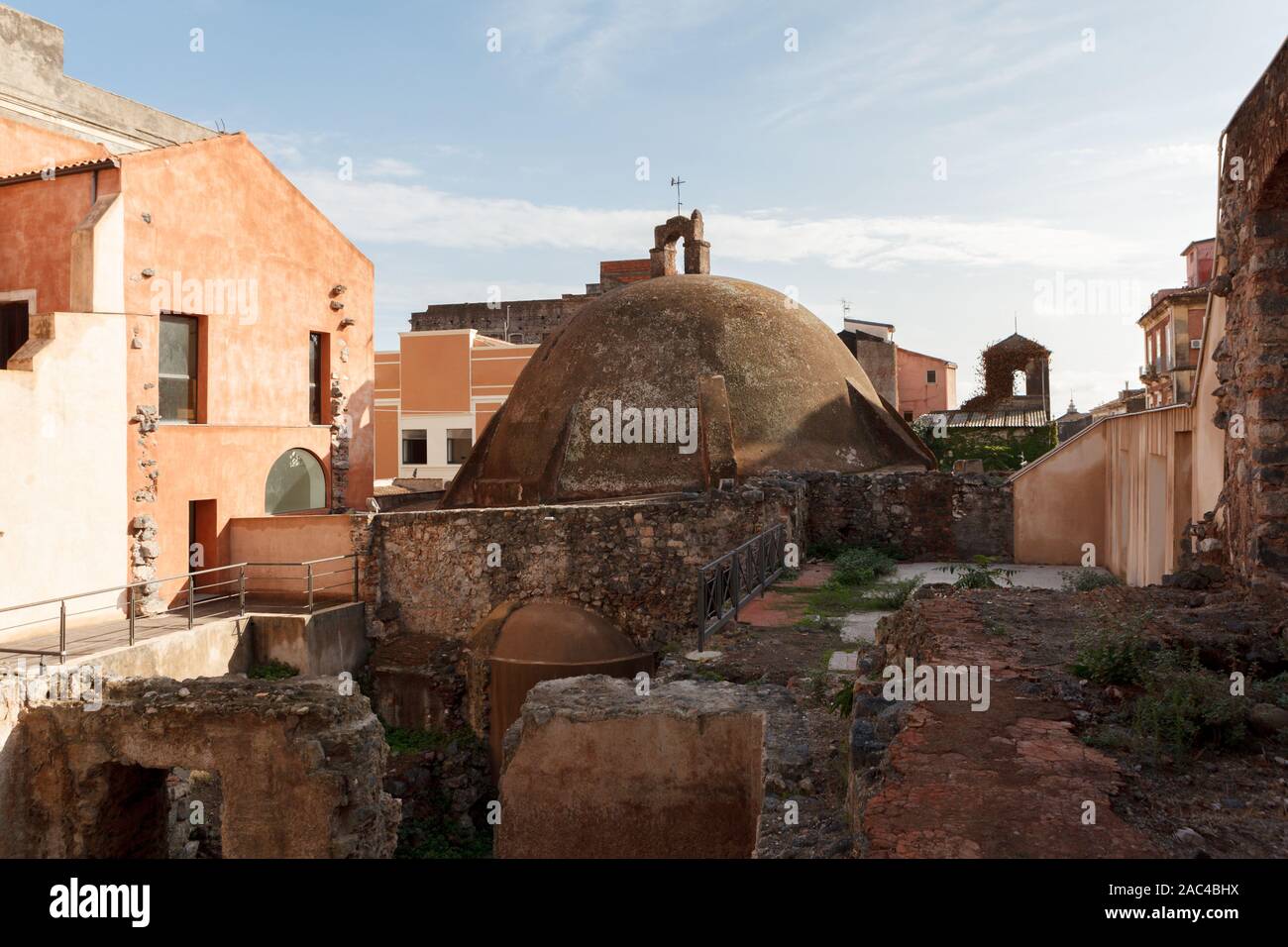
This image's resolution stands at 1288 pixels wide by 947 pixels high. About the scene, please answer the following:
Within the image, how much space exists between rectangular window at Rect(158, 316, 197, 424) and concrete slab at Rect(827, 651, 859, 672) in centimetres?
1190

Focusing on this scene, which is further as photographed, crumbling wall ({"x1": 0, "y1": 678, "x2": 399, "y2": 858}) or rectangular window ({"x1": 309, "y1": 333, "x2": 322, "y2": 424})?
rectangular window ({"x1": 309, "y1": 333, "x2": 322, "y2": 424})

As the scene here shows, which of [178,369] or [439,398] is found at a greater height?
[439,398]

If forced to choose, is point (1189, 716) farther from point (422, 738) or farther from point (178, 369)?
point (178, 369)

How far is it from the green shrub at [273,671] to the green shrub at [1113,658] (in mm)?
11111

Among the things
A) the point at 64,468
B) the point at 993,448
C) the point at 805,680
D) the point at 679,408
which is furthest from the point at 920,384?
the point at 805,680

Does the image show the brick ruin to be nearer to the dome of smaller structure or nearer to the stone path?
the dome of smaller structure

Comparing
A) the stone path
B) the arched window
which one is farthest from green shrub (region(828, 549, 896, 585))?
the arched window

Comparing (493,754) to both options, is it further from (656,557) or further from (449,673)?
(656,557)

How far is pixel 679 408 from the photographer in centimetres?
1709

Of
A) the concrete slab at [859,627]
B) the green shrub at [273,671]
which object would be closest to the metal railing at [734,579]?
the concrete slab at [859,627]

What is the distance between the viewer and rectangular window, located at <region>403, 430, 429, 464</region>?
32.0 metres

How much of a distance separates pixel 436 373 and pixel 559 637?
1997cm

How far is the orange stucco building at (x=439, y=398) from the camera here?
3138 centimetres
